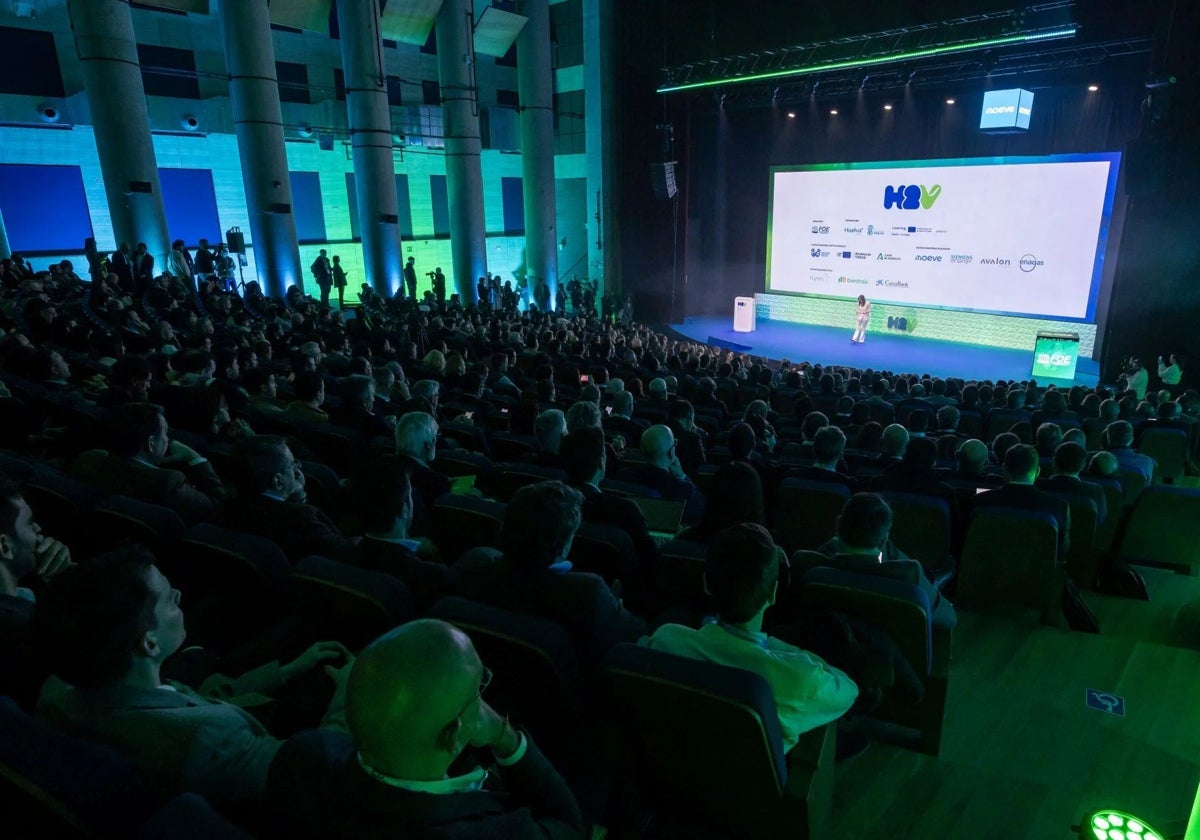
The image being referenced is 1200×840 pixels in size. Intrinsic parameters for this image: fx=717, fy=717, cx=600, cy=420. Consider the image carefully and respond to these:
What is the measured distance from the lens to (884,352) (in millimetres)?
16219

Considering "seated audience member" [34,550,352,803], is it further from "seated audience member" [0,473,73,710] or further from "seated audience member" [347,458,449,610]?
"seated audience member" [347,458,449,610]

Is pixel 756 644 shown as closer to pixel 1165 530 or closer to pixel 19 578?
pixel 19 578

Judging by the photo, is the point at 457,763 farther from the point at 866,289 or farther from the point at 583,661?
the point at 866,289

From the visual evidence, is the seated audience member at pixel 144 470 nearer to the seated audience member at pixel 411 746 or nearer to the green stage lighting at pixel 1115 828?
the seated audience member at pixel 411 746

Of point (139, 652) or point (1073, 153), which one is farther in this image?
point (1073, 153)

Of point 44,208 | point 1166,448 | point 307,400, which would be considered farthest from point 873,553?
point 44,208

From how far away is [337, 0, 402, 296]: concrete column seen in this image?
17.8 meters

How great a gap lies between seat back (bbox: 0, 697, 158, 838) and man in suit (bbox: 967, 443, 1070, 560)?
3957 millimetres

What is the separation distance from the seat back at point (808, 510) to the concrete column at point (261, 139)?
15.4 metres

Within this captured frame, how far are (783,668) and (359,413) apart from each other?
4.06m

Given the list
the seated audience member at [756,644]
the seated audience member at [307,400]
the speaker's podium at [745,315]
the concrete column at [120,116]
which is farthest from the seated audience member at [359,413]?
the speaker's podium at [745,315]

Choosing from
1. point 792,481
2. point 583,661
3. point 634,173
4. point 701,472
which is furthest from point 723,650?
point 634,173

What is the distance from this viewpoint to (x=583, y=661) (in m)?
2.27

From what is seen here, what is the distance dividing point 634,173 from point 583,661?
19.6m
